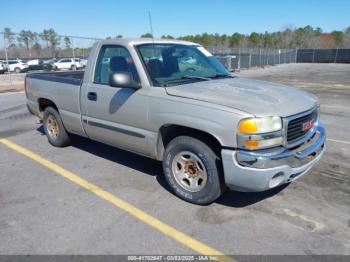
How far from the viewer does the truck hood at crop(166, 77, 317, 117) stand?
327cm

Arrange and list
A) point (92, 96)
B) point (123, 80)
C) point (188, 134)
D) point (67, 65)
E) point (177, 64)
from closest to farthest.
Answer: point (188, 134), point (123, 80), point (177, 64), point (92, 96), point (67, 65)

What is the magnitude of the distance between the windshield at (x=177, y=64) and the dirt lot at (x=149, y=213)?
1.44 m

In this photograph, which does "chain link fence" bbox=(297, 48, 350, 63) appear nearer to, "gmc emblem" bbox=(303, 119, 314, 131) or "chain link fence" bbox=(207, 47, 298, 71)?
"chain link fence" bbox=(207, 47, 298, 71)

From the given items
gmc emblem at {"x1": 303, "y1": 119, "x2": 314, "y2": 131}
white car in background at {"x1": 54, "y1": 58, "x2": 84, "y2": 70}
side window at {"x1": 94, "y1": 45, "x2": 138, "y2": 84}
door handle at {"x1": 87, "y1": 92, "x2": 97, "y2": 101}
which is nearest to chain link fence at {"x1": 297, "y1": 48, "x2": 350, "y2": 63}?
white car in background at {"x1": 54, "y1": 58, "x2": 84, "y2": 70}

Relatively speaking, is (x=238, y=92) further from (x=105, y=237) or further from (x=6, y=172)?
(x=6, y=172)

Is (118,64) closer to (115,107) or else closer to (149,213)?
(115,107)

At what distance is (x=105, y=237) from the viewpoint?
317 cm

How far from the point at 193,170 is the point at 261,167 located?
2.99ft

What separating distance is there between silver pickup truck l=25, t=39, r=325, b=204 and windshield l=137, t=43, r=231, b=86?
1 centimetres

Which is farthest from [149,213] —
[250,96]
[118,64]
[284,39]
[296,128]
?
[284,39]

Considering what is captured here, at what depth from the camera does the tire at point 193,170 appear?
3.50 meters

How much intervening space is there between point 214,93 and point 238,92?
29cm

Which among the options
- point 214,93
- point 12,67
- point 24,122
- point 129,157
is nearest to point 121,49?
point 214,93

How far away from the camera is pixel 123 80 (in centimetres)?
388
